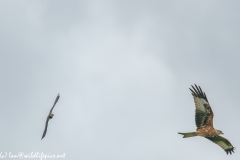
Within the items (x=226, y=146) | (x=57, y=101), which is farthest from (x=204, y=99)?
(x=57, y=101)

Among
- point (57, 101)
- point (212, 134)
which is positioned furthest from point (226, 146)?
point (57, 101)

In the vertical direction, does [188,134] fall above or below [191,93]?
below

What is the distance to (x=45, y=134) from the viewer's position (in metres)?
36.4

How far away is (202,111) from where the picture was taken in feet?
123

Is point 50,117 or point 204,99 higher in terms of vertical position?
point 204,99

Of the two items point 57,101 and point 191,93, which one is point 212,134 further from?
point 57,101

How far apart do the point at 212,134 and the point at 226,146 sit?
7.32ft

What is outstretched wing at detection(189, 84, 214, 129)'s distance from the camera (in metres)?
37.4

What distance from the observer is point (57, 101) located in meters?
37.0

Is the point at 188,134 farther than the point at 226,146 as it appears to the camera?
No

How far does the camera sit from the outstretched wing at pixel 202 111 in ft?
123

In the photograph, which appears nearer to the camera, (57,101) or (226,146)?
(57,101)

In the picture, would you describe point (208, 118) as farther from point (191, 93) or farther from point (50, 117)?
point (50, 117)

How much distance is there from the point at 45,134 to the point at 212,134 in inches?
362
